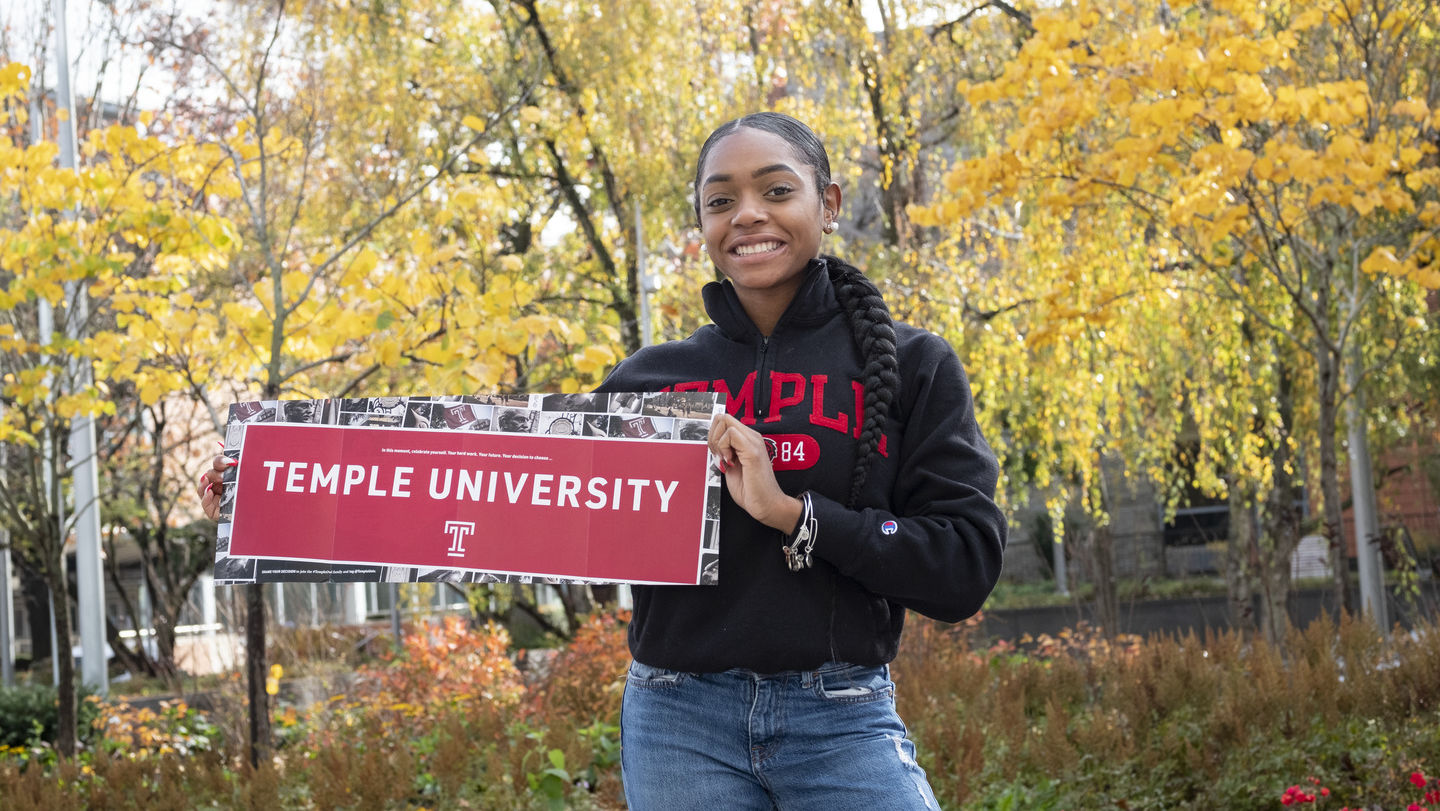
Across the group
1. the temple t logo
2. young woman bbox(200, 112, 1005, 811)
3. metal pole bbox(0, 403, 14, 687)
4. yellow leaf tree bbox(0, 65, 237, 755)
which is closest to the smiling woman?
young woman bbox(200, 112, 1005, 811)

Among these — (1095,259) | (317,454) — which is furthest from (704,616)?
(1095,259)

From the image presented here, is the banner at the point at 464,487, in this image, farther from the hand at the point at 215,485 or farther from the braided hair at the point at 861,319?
the braided hair at the point at 861,319

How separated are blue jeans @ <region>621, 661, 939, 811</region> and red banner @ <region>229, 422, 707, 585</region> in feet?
0.80

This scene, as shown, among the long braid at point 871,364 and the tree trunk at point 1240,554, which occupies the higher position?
the long braid at point 871,364

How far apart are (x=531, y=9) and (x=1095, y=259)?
5320mm

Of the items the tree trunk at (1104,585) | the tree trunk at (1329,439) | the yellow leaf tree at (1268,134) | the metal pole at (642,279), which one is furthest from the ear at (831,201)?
the tree trunk at (1104,585)

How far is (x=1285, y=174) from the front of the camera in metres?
6.41

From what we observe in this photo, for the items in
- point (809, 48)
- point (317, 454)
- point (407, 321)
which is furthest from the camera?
point (809, 48)

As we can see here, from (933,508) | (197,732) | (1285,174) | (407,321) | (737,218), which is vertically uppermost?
(1285,174)

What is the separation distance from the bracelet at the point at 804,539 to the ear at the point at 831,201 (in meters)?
0.56

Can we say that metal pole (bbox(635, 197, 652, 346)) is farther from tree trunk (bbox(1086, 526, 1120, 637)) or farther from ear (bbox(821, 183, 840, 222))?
ear (bbox(821, 183, 840, 222))

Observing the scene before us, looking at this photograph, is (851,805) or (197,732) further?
(197,732)

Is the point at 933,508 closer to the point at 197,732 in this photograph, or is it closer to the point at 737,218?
the point at 737,218

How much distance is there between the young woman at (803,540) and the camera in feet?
6.31
